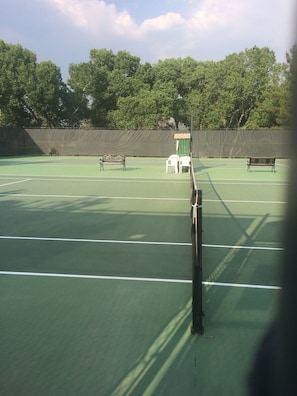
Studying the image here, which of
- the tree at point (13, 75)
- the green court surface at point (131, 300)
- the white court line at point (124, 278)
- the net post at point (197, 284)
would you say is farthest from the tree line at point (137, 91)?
the net post at point (197, 284)

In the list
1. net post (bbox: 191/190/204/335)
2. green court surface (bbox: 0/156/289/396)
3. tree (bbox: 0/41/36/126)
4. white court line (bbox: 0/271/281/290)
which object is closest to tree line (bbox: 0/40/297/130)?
tree (bbox: 0/41/36/126)

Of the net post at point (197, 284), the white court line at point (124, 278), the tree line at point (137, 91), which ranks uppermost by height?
the tree line at point (137, 91)

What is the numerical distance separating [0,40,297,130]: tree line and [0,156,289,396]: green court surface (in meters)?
35.8

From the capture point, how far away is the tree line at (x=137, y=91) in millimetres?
41688

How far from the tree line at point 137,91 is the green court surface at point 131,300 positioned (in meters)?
35.8

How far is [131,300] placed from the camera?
12.4ft

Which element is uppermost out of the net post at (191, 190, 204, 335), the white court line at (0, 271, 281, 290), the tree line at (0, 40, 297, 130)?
the tree line at (0, 40, 297, 130)

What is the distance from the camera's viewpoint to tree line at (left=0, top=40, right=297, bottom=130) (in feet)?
137

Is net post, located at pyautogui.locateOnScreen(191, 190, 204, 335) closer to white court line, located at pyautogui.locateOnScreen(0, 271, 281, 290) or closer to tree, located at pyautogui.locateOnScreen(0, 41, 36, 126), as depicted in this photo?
white court line, located at pyautogui.locateOnScreen(0, 271, 281, 290)

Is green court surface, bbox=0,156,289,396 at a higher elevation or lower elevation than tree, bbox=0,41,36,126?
lower

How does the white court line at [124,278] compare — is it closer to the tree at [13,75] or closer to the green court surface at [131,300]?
the green court surface at [131,300]

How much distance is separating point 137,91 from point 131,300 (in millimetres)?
48070

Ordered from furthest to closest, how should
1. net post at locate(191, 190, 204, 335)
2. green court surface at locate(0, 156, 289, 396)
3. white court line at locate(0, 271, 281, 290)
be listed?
white court line at locate(0, 271, 281, 290), net post at locate(191, 190, 204, 335), green court surface at locate(0, 156, 289, 396)

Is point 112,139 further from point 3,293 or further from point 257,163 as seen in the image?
point 3,293
